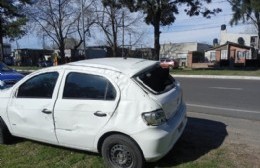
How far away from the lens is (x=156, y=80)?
5.75 meters

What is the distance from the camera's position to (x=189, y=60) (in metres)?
57.0

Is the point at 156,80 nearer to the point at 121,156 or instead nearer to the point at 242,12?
the point at 121,156

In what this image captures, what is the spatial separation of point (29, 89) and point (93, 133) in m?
1.53

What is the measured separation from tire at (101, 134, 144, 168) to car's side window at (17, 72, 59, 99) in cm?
129

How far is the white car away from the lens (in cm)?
519

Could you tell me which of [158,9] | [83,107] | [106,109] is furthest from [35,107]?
[158,9]

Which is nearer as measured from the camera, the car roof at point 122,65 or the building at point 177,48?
the car roof at point 122,65

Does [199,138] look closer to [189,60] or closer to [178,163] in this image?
[178,163]

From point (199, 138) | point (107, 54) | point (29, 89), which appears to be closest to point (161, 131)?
point (199, 138)

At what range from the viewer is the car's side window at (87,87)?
545cm

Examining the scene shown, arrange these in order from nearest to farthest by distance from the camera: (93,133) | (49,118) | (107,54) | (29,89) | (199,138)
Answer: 1. (93,133)
2. (49,118)
3. (29,89)
4. (199,138)
5. (107,54)

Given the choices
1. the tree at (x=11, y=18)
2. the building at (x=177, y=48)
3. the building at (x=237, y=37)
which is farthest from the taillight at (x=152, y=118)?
the building at (x=177, y=48)

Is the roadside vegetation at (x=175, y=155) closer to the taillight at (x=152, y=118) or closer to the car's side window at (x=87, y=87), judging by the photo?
the taillight at (x=152, y=118)

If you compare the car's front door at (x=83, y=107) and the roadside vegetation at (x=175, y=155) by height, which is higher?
the car's front door at (x=83, y=107)
